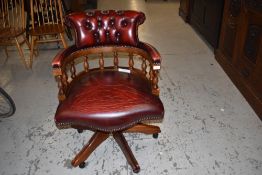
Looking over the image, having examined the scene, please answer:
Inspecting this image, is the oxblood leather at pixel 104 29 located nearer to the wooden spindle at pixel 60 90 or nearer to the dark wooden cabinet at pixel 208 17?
the wooden spindle at pixel 60 90

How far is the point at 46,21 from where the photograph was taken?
331 cm

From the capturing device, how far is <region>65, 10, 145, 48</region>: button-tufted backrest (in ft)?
5.16

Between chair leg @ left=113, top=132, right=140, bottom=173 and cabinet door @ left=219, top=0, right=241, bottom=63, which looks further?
cabinet door @ left=219, top=0, right=241, bottom=63

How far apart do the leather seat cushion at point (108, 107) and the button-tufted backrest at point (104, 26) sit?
31 centimetres

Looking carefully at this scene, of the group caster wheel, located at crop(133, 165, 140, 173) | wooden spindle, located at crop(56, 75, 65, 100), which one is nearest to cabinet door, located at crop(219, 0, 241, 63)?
caster wheel, located at crop(133, 165, 140, 173)

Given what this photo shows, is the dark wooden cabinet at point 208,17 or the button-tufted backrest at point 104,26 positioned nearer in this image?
the button-tufted backrest at point 104,26

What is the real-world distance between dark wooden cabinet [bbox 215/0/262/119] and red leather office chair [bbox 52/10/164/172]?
94 centimetres

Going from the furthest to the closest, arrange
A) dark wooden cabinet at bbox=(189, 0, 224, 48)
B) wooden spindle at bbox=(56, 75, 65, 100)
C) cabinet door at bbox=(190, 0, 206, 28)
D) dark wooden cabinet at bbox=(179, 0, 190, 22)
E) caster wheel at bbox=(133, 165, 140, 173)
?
dark wooden cabinet at bbox=(179, 0, 190, 22)
cabinet door at bbox=(190, 0, 206, 28)
dark wooden cabinet at bbox=(189, 0, 224, 48)
caster wheel at bbox=(133, 165, 140, 173)
wooden spindle at bbox=(56, 75, 65, 100)

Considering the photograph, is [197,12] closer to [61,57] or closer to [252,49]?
[252,49]

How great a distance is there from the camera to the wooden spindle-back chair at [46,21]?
9.35 feet

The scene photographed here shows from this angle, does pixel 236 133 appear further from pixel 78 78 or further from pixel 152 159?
pixel 78 78

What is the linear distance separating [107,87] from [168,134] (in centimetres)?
66

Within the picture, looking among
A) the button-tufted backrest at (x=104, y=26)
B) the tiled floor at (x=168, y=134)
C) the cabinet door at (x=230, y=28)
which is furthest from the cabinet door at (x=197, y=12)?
the button-tufted backrest at (x=104, y=26)

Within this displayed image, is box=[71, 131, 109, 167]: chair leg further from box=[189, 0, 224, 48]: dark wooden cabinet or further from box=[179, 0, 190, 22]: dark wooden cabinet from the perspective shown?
box=[179, 0, 190, 22]: dark wooden cabinet
